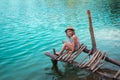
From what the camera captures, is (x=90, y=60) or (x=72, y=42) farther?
(x=72, y=42)

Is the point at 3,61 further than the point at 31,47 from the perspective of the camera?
No

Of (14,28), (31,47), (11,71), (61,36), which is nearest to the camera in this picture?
(11,71)

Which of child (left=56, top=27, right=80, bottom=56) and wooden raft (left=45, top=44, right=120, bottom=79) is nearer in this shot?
wooden raft (left=45, top=44, right=120, bottom=79)

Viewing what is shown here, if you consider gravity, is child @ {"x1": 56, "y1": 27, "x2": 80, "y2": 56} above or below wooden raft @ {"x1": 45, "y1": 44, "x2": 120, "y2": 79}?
above

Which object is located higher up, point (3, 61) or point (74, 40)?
point (74, 40)

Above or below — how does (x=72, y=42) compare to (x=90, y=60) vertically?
above

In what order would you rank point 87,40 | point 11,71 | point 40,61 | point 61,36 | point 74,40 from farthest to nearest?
point 61,36
point 87,40
point 40,61
point 11,71
point 74,40

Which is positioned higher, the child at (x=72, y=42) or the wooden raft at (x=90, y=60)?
the child at (x=72, y=42)

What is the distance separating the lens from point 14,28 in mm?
25875

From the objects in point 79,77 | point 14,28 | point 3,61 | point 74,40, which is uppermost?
point 14,28

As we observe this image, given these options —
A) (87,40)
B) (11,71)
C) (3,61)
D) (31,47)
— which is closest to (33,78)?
(11,71)

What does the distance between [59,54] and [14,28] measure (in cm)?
1547

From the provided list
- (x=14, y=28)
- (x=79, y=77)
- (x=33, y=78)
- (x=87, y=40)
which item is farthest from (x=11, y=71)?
(x=14, y=28)

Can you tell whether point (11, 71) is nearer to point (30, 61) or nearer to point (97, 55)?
point (30, 61)
